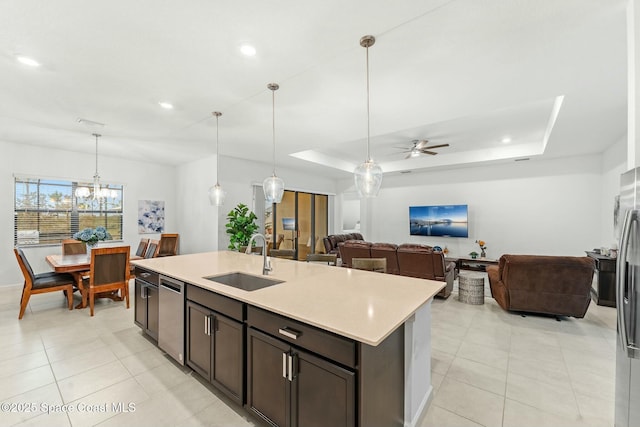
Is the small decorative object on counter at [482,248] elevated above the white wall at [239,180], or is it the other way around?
the white wall at [239,180]

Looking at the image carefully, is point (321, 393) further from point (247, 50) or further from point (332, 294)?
point (247, 50)

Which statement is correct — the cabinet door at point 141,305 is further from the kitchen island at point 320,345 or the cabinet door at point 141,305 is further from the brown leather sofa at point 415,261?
the brown leather sofa at point 415,261

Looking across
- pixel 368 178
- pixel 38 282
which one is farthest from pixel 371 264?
pixel 38 282

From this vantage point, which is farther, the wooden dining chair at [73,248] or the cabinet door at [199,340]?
the wooden dining chair at [73,248]

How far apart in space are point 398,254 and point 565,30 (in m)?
3.46

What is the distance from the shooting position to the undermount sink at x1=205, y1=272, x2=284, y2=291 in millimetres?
2454

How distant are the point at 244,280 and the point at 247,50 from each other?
2.04m

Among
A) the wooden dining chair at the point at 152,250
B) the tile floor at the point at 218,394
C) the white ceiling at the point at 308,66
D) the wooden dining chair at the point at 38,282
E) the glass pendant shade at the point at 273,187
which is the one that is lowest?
the tile floor at the point at 218,394

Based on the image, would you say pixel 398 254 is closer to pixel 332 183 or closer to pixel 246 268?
pixel 246 268

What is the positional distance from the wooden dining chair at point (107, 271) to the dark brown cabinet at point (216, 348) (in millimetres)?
2344

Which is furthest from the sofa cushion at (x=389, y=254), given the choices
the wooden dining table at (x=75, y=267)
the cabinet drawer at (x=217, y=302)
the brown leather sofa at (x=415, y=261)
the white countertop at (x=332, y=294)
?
the wooden dining table at (x=75, y=267)

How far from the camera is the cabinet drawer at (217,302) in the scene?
6.19 ft

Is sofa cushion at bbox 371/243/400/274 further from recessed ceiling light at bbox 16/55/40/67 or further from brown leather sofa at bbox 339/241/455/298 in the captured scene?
recessed ceiling light at bbox 16/55/40/67

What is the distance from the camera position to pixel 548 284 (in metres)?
3.59
